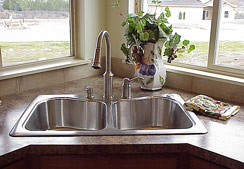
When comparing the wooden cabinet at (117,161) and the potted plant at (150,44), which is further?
the potted plant at (150,44)

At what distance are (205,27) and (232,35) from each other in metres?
0.19

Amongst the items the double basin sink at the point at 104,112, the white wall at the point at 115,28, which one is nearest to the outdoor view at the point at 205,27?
the white wall at the point at 115,28

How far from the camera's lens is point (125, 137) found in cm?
117

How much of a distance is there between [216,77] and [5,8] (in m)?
1.33

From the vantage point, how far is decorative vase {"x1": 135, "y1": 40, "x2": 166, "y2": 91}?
1.73 metres

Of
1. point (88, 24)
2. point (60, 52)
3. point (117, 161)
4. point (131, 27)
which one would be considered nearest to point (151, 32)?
point (131, 27)

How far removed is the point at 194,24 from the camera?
1836 mm

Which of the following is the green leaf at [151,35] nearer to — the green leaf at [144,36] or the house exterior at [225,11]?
the green leaf at [144,36]

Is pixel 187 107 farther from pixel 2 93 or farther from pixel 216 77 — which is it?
pixel 2 93

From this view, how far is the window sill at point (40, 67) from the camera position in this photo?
65.7 inches

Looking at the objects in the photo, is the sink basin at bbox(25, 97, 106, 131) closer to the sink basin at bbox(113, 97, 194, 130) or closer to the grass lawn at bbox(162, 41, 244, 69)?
the sink basin at bbox(113, 97, 194, 130)

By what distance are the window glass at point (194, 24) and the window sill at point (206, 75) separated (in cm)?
8

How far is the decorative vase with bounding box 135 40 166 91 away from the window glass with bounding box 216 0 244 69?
14.7 inches

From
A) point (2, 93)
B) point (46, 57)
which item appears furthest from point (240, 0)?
point (2, 93)
